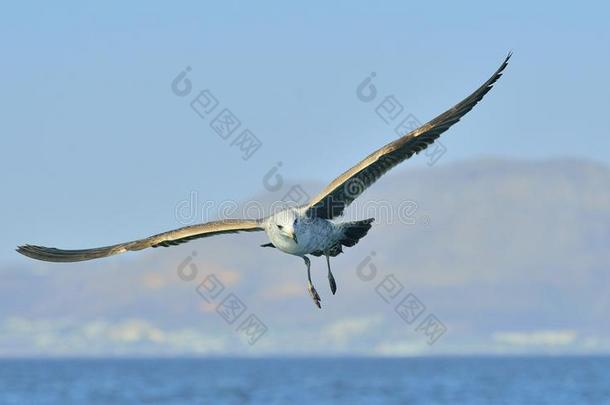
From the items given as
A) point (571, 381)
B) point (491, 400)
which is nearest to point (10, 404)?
point (491, 400)

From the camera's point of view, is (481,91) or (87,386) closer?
(481,91)

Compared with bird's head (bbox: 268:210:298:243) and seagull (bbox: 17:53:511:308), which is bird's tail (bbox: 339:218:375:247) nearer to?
seagull (bbox: 17:53:511:308)

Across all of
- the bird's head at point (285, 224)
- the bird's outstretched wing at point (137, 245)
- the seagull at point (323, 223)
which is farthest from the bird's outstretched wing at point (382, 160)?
the bird's outstretched wing at point (137, 245)

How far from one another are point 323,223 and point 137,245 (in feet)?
11.8

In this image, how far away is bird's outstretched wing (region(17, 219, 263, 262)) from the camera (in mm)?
23594

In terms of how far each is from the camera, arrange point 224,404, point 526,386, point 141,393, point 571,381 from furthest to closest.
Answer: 1. point 571,381
2. point 526,386
3. point 141,393
4. point 224,404

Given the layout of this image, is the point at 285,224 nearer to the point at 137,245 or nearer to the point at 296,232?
the point at 296,232

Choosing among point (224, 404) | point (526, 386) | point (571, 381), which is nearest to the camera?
point (224, 404)

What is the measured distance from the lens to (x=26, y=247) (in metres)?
24.5

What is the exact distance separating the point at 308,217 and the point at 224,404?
84.4m

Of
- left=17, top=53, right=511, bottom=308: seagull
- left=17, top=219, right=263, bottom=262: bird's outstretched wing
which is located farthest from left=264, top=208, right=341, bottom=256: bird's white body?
left=17, top=219, right=263, bottom=262: bird's outstretched wing

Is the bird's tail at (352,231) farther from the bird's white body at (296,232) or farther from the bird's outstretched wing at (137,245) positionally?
the bird's outstretched wing at (137,245)

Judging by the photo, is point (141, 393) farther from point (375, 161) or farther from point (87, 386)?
point (375, 161)

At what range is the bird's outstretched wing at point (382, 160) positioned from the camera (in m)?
22.8
